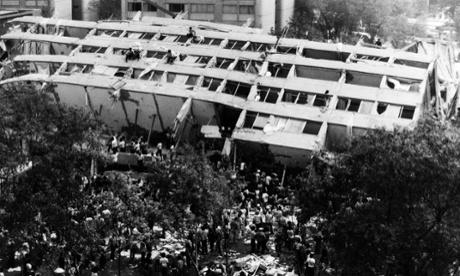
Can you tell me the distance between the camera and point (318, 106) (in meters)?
43.6

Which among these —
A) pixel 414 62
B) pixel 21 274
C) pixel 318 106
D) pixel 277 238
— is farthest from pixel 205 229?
pixel 414 62

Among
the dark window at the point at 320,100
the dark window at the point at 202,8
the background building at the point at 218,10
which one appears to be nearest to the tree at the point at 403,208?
the dark window at the point at 320,100

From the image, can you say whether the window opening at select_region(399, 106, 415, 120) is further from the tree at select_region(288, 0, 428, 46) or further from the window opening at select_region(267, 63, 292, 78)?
the tree at select_region(288, 0, 428, 46)

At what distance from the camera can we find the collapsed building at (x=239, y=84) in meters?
→ 42.5

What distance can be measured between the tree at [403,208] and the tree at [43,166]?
8.84m

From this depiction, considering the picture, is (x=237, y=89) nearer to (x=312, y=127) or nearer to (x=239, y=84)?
(x=239, y=84)

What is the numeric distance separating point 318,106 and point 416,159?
19.7 m

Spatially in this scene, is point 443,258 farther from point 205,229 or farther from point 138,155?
point 138,155

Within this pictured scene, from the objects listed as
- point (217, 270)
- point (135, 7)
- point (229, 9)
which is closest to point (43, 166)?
point (217, 270)

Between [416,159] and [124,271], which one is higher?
[416,159]

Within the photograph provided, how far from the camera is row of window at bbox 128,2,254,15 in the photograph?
72.7 meters

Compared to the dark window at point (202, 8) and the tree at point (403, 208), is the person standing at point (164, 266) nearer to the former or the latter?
the tree at point (403, 208)

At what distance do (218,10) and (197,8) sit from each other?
1.85m

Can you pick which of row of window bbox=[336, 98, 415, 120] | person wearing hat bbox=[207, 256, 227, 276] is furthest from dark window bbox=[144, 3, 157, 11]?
person wearing hat bbox=[207, 256, 227, 276]
